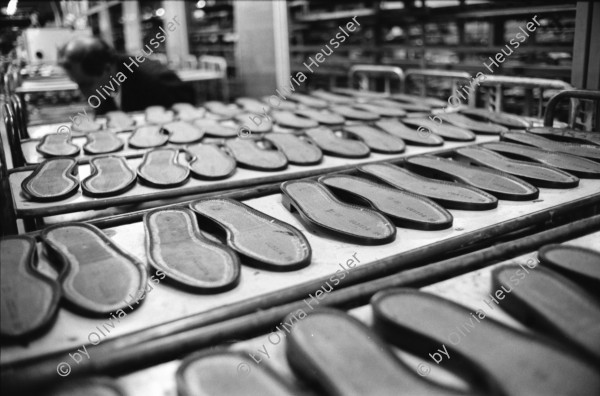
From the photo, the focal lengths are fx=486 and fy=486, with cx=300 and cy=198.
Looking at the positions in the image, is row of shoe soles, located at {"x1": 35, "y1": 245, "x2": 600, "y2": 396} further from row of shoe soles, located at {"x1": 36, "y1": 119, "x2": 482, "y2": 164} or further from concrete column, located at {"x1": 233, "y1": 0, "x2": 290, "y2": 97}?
concrete column, located at {"x1": 233, "y1": 0, "x2": 290, "y2": 97}

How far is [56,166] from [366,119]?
164cm

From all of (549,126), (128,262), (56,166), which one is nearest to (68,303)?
(128,262)

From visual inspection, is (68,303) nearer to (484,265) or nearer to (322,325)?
(322,325)

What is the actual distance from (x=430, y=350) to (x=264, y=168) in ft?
4.07

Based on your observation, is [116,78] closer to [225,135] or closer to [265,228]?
[225,135]

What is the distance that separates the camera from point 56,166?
2.05 meters

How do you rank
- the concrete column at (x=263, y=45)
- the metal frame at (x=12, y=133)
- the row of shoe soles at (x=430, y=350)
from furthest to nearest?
the concrete column at (x=263, y=45) → the metal frame at (x=12, y=133) → the row of shoe soles at (x=430, y=350)

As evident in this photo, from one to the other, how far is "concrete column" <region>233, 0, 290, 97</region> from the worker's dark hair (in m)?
1.91
